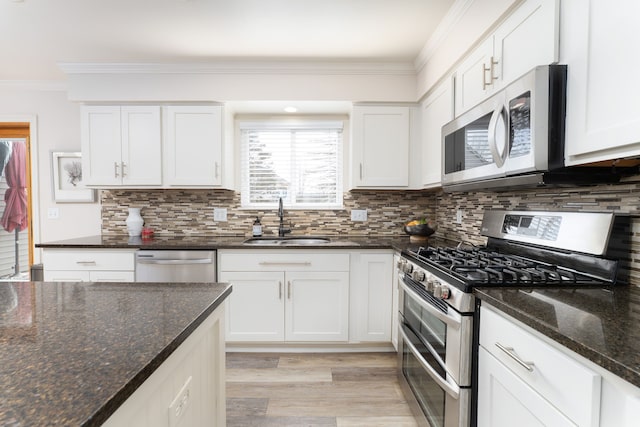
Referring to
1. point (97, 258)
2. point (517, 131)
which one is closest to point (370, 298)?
point (517, 131)

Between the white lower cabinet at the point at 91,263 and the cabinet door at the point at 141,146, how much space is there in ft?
2.10

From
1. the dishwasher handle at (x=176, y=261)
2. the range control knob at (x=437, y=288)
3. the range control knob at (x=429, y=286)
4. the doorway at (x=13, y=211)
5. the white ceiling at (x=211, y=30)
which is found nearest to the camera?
the range control knob at (x=437, y=288)

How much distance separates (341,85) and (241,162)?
1.21 m

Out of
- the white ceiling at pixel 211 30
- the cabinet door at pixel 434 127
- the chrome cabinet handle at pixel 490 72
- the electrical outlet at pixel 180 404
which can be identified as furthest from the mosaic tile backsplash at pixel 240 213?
the electrical outlet at pixel 180 404

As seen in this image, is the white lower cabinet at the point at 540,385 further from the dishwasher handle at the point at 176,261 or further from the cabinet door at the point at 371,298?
the dishwasher handle at the point at 176,261

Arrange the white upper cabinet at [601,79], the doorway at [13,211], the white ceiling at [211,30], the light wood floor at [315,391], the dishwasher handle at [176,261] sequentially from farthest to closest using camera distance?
→ the doorway at [13,211], the dishwasher handle at [176,261], the white ceiling at [211,30], the light wood floor at [315,391], the white upper cabinet at [601,79]

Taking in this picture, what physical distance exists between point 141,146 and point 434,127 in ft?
7.93

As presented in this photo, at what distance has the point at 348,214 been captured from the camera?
3.15 meters

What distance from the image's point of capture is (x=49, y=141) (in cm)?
319

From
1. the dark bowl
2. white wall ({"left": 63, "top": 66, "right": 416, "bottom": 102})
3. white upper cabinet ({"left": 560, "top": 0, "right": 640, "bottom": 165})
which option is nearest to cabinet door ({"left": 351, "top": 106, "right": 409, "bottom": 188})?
white wall ({"left": 63, "top": 66, "right": 416, "bottom": 102})

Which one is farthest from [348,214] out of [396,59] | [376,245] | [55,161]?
[55,161]

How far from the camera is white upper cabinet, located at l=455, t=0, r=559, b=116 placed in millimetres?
1230

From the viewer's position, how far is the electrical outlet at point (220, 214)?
3123mm

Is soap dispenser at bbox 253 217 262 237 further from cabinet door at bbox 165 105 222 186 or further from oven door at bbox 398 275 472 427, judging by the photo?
oven door at bbox 398 275 472 427
